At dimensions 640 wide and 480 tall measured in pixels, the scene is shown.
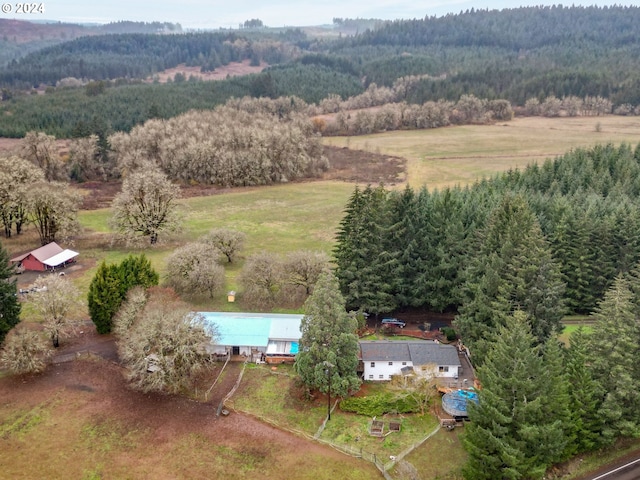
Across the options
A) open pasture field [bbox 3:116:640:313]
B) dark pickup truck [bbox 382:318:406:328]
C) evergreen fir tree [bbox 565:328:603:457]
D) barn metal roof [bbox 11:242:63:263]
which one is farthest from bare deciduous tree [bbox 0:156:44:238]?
evergreen fir tree [bbox 565:328:603:457]

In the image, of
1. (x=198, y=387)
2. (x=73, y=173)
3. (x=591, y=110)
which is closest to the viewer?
(x=198, y=387)

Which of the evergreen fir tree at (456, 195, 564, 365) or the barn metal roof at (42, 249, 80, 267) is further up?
the evergreen fir tree at (456, 195, 564, 365)

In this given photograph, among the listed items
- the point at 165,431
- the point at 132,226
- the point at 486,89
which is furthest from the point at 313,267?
the point at 486,89

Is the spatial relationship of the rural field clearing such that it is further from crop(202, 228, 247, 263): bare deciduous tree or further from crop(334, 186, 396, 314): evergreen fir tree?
crop(334, 186, 396, 314): evergreen fir tree

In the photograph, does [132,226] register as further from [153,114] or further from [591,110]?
[591,110]

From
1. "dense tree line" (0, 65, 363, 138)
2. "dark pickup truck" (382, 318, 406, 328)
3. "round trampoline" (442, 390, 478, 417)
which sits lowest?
"dark pickup truck" (382, 318, 406, 328)

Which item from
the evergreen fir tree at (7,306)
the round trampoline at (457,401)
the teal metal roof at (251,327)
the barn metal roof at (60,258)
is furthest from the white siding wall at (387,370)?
the barn metal roof at (60,258)

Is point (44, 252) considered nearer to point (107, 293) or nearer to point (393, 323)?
point (107, 293)
